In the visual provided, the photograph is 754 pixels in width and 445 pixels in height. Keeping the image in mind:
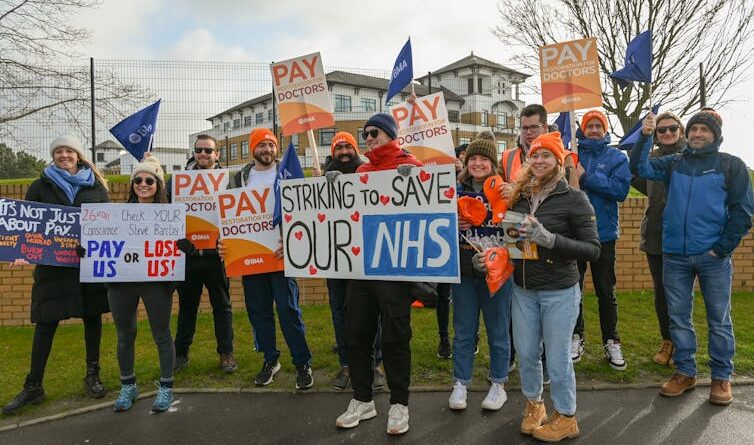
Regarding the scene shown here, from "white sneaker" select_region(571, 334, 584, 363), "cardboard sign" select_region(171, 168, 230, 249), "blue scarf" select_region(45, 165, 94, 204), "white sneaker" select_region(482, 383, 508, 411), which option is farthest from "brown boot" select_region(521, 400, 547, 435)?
"blue scarf" select_region(45, 165, 94, 204)

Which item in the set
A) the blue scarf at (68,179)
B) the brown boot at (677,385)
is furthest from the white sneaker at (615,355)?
the blue scarf at (68,179)

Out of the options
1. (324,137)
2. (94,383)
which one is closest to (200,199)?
(94,383)

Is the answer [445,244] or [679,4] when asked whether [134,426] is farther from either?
[679,4]

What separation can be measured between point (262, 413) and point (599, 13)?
18.0m

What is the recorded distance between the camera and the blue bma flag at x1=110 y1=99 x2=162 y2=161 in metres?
5.54

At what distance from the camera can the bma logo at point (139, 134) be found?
5.57 metres

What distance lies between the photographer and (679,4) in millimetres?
16234

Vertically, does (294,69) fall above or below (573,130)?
above

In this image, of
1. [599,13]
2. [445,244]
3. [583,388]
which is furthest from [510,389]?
[599,13]

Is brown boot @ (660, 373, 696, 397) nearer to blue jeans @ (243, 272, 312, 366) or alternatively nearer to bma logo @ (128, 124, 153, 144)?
blue jeans @ (243, 272, 312, 366)

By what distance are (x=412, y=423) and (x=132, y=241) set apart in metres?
2.83

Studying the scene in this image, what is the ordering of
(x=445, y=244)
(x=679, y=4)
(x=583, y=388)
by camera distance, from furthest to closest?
(x=679, y=4), (x=583, y=388), (x=445, y=244)

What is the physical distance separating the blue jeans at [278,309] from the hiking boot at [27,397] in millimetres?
1964

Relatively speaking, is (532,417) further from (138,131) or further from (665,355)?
(138,131)
